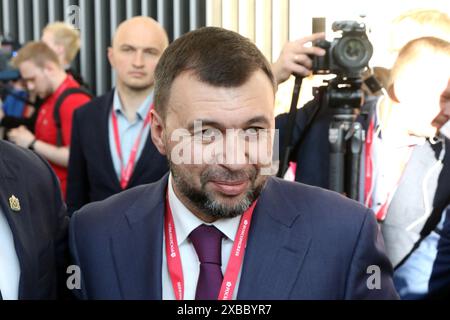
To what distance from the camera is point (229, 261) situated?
1581 millimetres

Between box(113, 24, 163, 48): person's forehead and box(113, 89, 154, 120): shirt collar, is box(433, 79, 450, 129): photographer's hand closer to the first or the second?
box(113, 89, 154, 120): shirt collar

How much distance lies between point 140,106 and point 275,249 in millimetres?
1899

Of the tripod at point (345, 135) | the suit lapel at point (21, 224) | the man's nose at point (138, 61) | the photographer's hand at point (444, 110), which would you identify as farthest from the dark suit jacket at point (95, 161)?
the suit lapel at point (21, 224)

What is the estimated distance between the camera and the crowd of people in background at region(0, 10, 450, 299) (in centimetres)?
158

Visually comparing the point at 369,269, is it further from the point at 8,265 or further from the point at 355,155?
the point at 355,155

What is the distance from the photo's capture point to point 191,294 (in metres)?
1.58

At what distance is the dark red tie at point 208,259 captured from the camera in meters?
1.57

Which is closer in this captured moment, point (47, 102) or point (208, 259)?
point (208, 259)

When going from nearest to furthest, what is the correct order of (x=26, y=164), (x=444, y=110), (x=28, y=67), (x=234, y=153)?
1. (x=234, y=153)
2. (x=26, y=164)
3. (x=444, y=110)
4. (x=28, y=67)

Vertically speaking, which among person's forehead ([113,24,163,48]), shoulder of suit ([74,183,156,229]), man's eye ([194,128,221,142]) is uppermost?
person's forehead ([113,24,163,48])

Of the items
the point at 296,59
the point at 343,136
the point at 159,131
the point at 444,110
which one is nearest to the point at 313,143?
the point at 343,136

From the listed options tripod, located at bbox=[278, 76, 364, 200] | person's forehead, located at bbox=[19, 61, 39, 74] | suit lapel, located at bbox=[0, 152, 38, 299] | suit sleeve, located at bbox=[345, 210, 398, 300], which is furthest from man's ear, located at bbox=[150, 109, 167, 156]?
person's forehead, located at bbox=[19, 61, 39, 74]

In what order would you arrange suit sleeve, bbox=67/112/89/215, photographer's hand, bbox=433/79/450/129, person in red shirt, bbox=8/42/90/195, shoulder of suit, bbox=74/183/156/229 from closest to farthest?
shoulder of suit, bbox=74/183/156/229
photographer's hand, bbox=433/79/450/129
suit sleeve, bbox=67/112/89/215
person in red shirt, bbox=8/42/90/195
